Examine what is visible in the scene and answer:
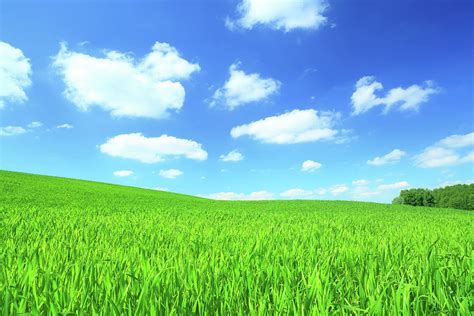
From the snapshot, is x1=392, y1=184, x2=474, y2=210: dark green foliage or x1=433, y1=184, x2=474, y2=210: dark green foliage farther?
x1=433, y1=184, x2=474, y2=210: dark green foliage

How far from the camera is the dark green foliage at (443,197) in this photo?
75.8 metres

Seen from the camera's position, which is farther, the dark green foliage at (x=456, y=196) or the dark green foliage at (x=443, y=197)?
the dark green foliage at (x=456, y=196)

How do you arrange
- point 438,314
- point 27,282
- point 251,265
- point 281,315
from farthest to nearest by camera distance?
1. point 251,265
2. point 27,282
3. point 438,314
4. point 281,315

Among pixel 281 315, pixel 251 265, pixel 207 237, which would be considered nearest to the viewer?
pixel 281 315

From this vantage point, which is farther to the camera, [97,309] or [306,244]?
[306,244]

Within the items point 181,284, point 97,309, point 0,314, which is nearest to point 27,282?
point 0,314

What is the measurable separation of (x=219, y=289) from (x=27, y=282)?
1.60m

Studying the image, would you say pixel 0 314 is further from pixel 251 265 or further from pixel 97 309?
pixel 251 265

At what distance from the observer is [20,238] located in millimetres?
5484

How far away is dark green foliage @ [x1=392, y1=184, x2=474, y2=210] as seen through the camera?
7575 centimetres

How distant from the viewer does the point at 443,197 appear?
83.6 metres

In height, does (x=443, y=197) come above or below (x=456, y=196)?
below

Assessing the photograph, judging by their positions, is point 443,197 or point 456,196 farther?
point 443,197

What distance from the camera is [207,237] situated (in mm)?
5371
